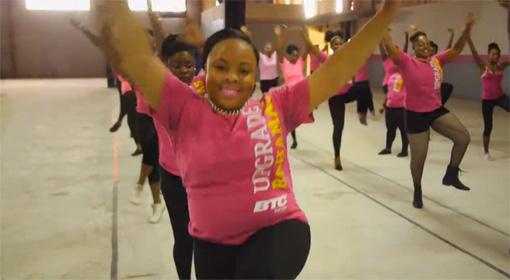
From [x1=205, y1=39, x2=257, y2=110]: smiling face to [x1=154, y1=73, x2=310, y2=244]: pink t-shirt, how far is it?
46 millimetres

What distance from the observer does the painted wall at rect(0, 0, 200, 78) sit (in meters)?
20.3

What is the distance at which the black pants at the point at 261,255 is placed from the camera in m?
1.56

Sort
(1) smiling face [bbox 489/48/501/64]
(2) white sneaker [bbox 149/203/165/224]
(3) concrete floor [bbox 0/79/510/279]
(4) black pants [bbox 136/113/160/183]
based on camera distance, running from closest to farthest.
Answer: (3) concrete floor [bbox 0/79/510/279], (4) black pants [bbox 136/113/160/183], (2) white sneaker [bbox 149/203/165/224], (1) smiling face [bbox 489/48/501/64]

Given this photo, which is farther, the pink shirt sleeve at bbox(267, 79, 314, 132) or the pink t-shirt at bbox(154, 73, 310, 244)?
the pink shirt sleeve at bbox(267, 79, 314, 132)

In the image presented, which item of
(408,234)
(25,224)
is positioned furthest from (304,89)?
(25,224)

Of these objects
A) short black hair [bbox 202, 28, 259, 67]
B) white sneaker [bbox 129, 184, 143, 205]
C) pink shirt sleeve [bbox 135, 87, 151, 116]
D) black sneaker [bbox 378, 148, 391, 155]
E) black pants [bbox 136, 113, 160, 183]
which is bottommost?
black sneaker [bbox 378, 148, 391, 155]

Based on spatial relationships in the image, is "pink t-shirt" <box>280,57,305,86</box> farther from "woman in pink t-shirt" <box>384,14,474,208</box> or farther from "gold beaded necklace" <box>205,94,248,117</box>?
"gold beaded necklace" <box>205,94,248,117</box>

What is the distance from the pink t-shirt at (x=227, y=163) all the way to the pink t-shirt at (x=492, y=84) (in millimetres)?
5699

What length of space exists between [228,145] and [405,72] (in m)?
3.29

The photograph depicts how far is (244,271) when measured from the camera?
157 cm

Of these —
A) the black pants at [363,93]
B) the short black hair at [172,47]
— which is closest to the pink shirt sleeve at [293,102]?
the short black hair at [172,47]

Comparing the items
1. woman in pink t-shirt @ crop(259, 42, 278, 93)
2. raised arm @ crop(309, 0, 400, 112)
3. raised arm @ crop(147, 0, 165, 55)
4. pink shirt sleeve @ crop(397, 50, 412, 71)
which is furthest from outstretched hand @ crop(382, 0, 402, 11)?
A: woman in pink t-shirt @ crop(259, 42, 278, 93)

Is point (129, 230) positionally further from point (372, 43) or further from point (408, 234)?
point (372, 43)

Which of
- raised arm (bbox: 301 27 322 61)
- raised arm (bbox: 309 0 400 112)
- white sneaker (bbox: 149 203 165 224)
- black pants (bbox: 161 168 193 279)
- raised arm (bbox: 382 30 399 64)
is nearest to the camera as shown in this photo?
raised arm (bbox: 309 0 400 112)
